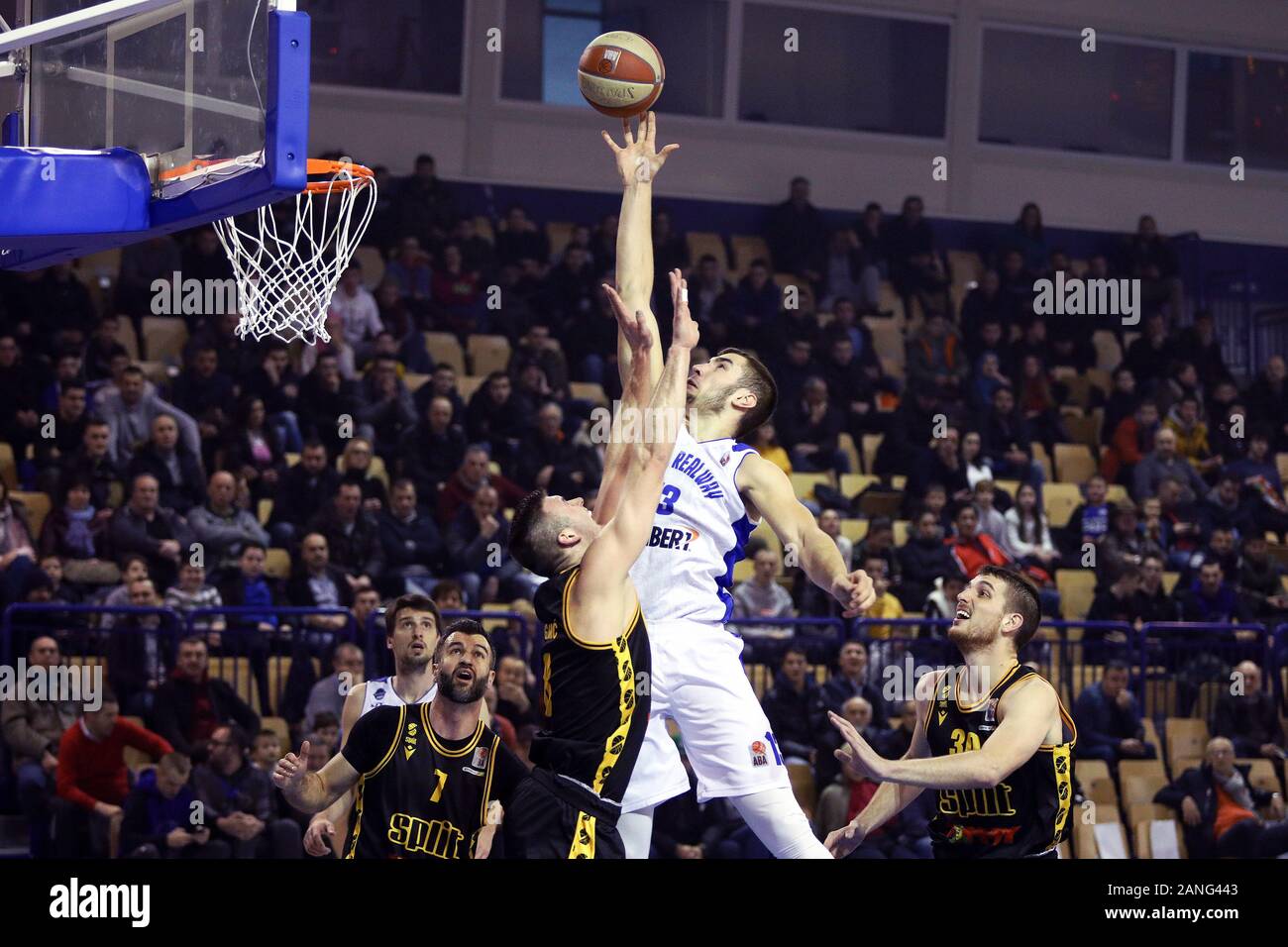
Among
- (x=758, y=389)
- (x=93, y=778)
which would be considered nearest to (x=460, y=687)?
(x=758, y=389)

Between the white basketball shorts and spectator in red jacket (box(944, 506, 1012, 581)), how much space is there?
6.25 meters

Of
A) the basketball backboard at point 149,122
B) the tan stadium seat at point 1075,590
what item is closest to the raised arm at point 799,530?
the basketball backboard at point 149,122

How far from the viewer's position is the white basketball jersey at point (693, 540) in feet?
20.5

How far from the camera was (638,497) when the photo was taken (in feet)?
17.0

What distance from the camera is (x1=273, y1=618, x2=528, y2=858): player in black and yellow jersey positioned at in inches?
229

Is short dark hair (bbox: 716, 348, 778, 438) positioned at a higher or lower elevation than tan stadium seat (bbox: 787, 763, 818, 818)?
higher

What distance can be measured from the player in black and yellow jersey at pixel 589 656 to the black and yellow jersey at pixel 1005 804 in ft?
3.95

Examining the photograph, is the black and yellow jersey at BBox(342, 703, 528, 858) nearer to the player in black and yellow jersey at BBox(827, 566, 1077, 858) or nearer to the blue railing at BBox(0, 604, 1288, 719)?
the player in black and yellow jersey at BBox(827, 566, 1077, 858)

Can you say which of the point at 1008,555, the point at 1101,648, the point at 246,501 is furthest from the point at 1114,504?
the point at 246,501

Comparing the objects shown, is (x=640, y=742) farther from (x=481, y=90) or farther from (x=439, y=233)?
(x=481, y=90)

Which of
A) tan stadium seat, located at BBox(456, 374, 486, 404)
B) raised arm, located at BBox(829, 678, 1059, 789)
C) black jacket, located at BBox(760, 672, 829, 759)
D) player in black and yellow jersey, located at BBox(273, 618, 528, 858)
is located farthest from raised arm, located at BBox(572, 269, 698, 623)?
tan stadium seat, located at BBox(456, 374, 486, 404)

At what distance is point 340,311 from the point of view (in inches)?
508

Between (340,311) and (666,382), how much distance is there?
792 cm

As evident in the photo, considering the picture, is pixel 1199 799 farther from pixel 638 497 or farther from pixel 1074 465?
pixel 638 497
